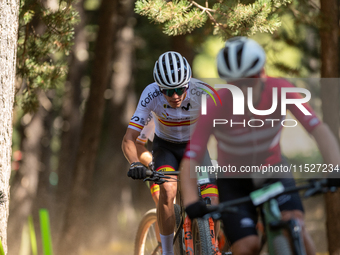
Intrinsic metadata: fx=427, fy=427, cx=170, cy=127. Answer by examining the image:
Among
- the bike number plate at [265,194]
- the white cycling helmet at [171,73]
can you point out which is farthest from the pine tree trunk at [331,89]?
the bike number plate at [265,194]

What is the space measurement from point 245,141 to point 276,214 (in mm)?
630

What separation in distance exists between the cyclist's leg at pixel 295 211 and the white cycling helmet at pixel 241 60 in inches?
34.1

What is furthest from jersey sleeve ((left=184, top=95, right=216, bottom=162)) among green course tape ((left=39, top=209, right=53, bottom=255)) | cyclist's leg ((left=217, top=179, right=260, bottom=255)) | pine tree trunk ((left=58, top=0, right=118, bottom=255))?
pine tree trunk ((left=58, top=0, right=118, bottom=255))

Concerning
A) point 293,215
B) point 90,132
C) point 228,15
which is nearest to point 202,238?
point 293,215

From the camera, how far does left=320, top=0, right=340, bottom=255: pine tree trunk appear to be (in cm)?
750

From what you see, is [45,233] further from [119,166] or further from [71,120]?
[119,166]

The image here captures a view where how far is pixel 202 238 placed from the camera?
4.15m

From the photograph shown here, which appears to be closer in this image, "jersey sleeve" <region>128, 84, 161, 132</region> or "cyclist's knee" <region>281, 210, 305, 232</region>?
"cyclist's knee" <region>281, 210, 305, 232</region>

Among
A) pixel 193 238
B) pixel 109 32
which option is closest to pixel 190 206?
pixel 193 238

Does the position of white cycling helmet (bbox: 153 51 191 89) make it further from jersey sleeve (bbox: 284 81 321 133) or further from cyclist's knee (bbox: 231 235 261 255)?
cyclist's knee (bbox: 231 235 261 255)

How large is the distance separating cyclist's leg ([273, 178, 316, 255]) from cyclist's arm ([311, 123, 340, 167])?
0.33 meters

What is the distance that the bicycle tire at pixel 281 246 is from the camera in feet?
8.17

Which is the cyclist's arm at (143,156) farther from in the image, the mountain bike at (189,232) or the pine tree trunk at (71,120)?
the pine tree trunk at (71,120)

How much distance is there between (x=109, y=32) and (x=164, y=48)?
5.79 meters
